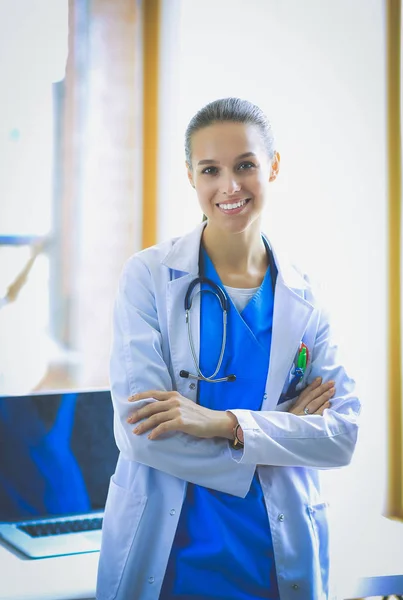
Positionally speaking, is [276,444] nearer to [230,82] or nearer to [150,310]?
[150,310]

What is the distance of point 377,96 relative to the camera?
2.33m

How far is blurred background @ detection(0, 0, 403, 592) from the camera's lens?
6.83 feet

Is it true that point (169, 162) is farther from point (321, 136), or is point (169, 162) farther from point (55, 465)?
point (55, 465)

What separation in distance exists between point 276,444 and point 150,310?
1.26ft

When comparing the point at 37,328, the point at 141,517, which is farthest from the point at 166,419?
the point at 37,328

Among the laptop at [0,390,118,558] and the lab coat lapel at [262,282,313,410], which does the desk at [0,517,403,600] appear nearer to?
the laptop at [0,390,118,558]

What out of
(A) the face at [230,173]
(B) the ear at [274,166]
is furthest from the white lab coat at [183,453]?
(B) the ear at [274,166]

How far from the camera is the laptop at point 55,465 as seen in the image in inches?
70.0

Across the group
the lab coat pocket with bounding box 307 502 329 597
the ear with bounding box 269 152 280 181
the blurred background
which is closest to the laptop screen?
the blurred background

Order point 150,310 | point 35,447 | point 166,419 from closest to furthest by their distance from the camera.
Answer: point 166,419 < point 150,310 < point 35,447

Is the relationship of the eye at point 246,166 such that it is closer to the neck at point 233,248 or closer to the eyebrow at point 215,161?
the eyebrow at point 215,161

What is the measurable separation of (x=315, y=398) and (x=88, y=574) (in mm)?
685

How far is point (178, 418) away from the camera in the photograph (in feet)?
4.19

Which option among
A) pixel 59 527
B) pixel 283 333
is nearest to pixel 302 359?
pixel 283 333
